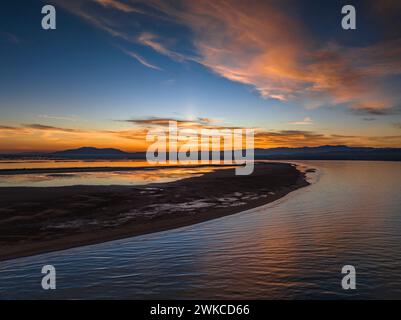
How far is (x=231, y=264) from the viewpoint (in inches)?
448

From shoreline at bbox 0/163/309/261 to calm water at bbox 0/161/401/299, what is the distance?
1469mm

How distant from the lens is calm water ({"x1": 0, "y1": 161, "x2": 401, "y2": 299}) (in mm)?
9227

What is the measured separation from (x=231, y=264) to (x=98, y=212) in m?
12.0


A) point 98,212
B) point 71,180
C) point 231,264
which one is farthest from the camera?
point 71,180

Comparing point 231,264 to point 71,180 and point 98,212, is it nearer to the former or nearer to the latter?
point 98,212

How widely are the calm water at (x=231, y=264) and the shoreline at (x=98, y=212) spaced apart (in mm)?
1469

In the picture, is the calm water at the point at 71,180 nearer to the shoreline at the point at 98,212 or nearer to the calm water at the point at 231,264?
the shoreline at the point at 98,212

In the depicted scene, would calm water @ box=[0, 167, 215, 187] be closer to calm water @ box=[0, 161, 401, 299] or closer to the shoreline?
the shoreline

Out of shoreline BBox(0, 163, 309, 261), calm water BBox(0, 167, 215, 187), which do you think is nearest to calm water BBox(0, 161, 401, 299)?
shoreline BBox(0, 163, 309, 261)

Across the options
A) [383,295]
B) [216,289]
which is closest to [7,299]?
[216,289]

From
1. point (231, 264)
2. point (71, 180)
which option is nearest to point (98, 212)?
point (231, 264)

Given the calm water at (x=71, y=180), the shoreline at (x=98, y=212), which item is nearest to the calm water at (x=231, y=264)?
the shoreline at (x=98, y=212)

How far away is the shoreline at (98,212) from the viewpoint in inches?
579

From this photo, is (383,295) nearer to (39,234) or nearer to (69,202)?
(39,234)
